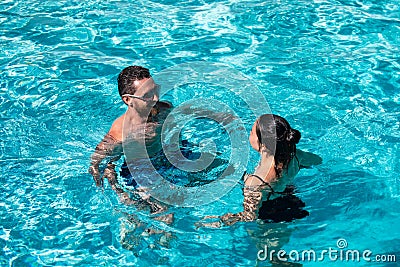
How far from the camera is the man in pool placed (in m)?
4.80

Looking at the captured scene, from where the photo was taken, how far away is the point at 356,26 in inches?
300

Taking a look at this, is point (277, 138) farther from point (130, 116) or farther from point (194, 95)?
point (194, 95)

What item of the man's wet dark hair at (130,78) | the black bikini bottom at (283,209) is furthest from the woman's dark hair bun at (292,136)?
the man's wet dark hair at (130,78)

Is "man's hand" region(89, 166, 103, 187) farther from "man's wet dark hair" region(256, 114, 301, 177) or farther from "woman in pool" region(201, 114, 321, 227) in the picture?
"man's wet dark hair" region(256, 114, 301, 177)

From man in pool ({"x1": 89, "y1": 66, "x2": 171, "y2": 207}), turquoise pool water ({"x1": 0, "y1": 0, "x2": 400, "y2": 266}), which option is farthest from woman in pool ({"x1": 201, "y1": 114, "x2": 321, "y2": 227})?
man in pool ({"x1": 89, "y1": 66, "x2": 171, "y2": 207})

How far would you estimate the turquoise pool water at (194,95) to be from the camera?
4445mm

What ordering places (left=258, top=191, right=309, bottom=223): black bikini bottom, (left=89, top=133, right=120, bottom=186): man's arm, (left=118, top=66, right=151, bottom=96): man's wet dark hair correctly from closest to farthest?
(left=258, top=191, right=309, bottom=223): black bikini bottom
(left=118, top=66, right=151, bottom=96): man's wet dark hair
(left=89, top=133, right=120, bottom=186): man's arm

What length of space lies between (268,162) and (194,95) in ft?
7.79

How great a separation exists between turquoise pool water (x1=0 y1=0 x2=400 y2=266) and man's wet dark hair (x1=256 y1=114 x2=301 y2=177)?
548 millimetres

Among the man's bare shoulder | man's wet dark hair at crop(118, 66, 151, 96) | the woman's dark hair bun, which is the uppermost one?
man's wet dark hair at crop(118, 66, 151, 96)

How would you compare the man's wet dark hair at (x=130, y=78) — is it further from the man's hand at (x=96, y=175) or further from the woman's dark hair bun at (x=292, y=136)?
the woman's dark hair bun at (x=292, y=136)

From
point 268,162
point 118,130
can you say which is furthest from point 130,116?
point 268,162

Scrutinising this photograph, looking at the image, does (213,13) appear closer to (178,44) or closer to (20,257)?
(178,44)

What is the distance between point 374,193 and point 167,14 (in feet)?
14.7
